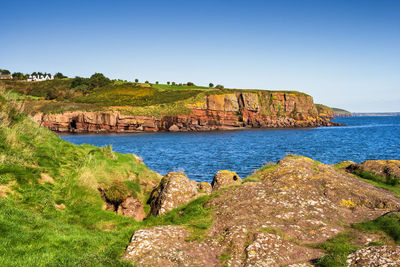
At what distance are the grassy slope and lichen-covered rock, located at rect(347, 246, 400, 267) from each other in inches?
173

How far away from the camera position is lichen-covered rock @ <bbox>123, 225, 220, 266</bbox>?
21.7 ft

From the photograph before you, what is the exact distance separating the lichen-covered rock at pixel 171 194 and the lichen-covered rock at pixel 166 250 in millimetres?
4285

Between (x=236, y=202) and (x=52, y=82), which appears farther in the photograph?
(x=52, y=82)

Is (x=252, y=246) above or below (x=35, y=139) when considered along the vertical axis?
below

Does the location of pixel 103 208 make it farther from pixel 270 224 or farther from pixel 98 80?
pixel 98 80

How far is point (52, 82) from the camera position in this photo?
146875 mm

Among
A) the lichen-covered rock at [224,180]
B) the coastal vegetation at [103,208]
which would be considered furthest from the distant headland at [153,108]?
the lichen-covered rock at [224,180]

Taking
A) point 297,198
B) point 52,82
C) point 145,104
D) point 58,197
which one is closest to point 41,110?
point 145,104

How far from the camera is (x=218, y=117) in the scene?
109 m

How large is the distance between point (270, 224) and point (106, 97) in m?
120

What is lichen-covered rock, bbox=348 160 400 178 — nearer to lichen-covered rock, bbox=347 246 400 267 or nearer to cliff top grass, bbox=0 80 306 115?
lichen-covered rock, bbox=347 246 400 267

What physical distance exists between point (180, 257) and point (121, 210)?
281 inches

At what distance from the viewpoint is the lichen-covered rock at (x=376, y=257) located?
5266 mm

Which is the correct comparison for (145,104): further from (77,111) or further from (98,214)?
(98,214)
